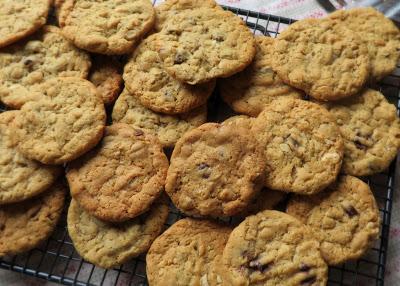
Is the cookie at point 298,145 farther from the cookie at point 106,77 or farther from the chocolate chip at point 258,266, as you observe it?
the cookie at point 106,77

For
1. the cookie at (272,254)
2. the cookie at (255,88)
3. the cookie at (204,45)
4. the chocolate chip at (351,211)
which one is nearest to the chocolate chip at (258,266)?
the cookie at (272,254)

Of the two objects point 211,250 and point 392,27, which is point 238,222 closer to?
point 211,250

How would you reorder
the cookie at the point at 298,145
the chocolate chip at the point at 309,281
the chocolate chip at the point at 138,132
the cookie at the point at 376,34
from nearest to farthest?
the chocolate chip at the point at 309,281
the cookie at the point at 298,145
the chocolate chip at the point at 138,132
the cookie at the point at 376,34

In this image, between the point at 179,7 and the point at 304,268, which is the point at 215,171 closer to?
the point at 304,268

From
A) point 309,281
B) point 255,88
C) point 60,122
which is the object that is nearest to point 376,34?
point 255,88

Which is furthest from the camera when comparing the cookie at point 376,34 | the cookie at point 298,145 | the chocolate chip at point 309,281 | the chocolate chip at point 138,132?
the cookie at point 376,34

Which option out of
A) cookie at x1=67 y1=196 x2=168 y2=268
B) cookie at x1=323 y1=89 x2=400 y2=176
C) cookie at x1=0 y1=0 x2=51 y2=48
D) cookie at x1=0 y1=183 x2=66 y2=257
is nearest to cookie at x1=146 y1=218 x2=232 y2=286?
cookie at x1=67 y1=196 x2=168 y2=268

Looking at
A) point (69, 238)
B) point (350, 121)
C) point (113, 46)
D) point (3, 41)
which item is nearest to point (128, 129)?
point (113, 46)
